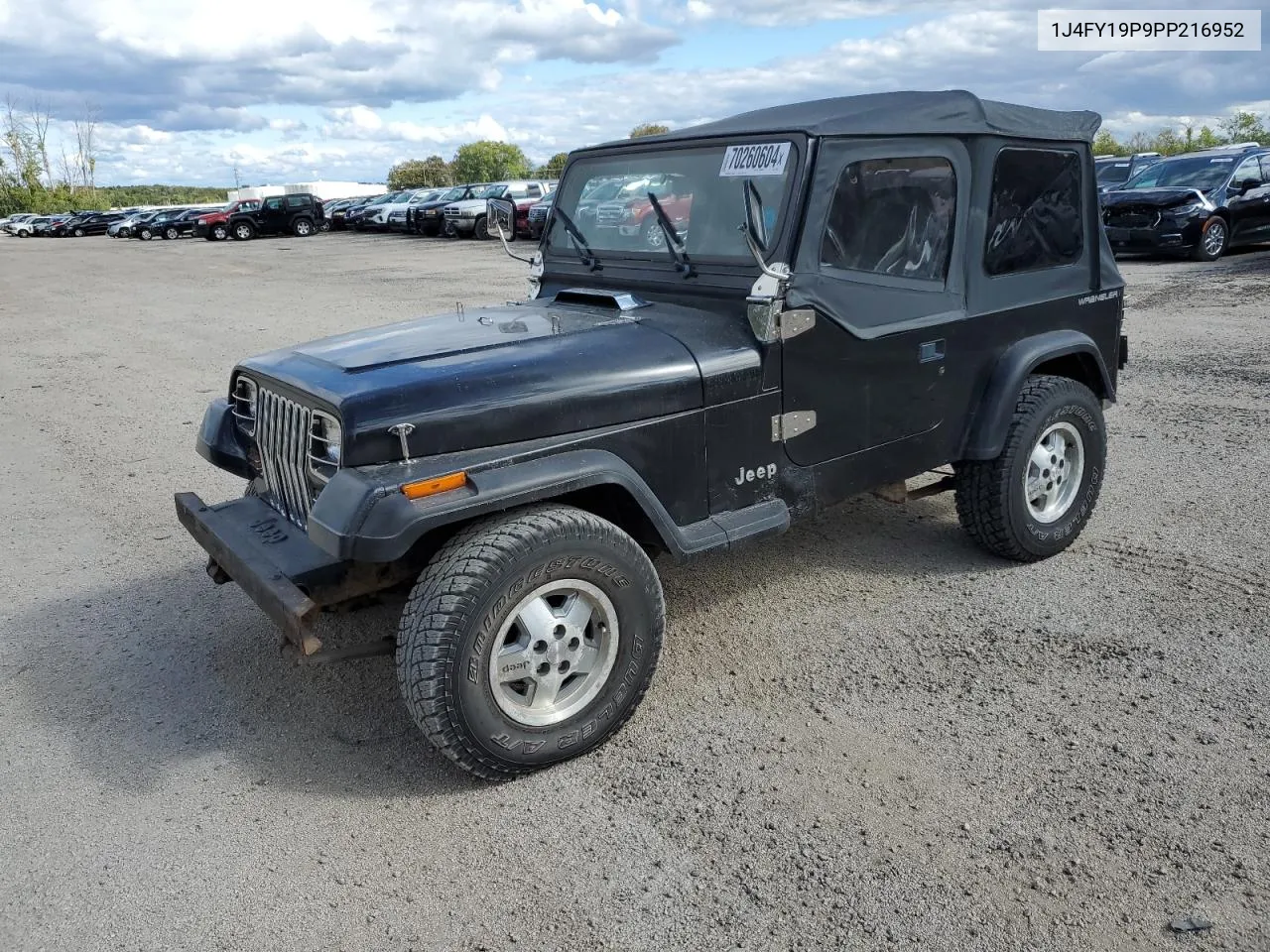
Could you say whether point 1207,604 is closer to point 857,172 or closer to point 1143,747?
point 1143,747

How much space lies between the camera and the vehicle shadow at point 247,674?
3.26 metres

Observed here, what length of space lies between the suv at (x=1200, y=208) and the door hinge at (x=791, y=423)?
42.5 feet

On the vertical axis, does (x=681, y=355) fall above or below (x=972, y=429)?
above

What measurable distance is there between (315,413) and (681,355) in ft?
3.90

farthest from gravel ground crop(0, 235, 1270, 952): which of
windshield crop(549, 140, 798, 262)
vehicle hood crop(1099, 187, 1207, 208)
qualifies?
vehicle hood crop(1099, 187, 1207, 208)

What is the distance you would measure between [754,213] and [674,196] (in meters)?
0.63

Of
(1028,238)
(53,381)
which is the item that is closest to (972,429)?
(1028,238)

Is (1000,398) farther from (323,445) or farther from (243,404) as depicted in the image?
(243,404)

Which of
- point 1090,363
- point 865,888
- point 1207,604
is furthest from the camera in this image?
point 1090,363

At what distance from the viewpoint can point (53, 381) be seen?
9695mm

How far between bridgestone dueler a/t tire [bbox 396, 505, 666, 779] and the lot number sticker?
1416 mm

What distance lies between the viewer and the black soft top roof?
3625mm

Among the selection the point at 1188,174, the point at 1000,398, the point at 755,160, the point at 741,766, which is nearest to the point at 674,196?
the point at 755,160

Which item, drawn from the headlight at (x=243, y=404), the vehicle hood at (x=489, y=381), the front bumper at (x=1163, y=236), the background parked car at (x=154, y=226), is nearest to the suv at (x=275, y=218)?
the background parked car at (x=154, y=226)
